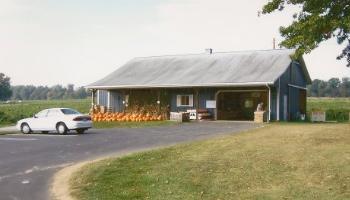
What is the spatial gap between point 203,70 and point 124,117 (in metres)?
7.13

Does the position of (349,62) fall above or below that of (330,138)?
above

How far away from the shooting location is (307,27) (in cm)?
1764

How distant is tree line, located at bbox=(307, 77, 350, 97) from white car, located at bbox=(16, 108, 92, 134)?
4376 inches

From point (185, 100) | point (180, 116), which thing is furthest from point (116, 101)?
point (180, 116)

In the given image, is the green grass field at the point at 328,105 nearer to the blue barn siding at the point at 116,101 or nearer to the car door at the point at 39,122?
the blue barn siding at the point at 116,101

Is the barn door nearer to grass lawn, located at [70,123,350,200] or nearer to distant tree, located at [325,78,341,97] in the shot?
grass lawn, located at [70,123,350,200]

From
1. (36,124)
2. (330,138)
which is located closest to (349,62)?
(330,138)

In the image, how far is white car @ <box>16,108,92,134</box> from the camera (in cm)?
2538

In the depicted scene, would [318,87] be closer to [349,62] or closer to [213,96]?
[213,96]

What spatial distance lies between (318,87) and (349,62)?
123480mm

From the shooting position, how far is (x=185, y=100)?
37.5 m

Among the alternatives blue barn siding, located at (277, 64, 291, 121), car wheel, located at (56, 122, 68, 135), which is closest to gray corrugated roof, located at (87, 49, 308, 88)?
blue barn siding, located at (277, 64, 291, 121)

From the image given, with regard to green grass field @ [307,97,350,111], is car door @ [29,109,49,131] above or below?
below

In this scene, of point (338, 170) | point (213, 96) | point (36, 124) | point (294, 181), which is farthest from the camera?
point (213, 96)
